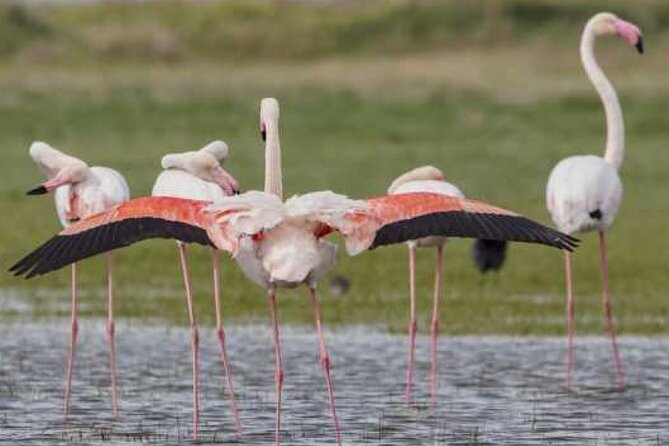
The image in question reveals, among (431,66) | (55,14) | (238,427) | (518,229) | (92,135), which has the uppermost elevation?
(55,14)

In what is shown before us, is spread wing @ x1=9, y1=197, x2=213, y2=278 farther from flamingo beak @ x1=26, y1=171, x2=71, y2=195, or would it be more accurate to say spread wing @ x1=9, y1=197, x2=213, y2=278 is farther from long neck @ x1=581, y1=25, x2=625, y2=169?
long neck @ x1=581, y1=25, x2=625, y2=169

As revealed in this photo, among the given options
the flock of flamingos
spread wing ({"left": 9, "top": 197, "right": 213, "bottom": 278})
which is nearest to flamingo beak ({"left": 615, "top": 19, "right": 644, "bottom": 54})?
the flock of flamingos

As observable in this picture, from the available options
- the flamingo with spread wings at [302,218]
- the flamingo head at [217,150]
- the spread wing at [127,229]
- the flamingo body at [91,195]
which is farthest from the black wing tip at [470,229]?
the flamingo body at [91,195]

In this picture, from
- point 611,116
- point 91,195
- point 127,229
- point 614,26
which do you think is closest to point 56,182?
point 91,195

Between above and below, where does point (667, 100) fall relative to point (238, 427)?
above

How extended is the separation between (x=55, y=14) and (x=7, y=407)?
59923mm

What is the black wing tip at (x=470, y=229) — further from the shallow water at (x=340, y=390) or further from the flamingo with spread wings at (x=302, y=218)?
the shallow water at (x=340, y=390)

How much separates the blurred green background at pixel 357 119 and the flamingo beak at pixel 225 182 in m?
4.34

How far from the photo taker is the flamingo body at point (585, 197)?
1137cm

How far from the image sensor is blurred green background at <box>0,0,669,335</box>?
596 inches

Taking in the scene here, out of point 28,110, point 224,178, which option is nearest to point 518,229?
point 224,178

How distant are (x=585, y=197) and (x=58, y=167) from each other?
10.6ft

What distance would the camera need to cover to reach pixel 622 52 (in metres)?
51.6

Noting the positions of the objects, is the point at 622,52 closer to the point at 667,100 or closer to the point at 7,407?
the point at 667,100
